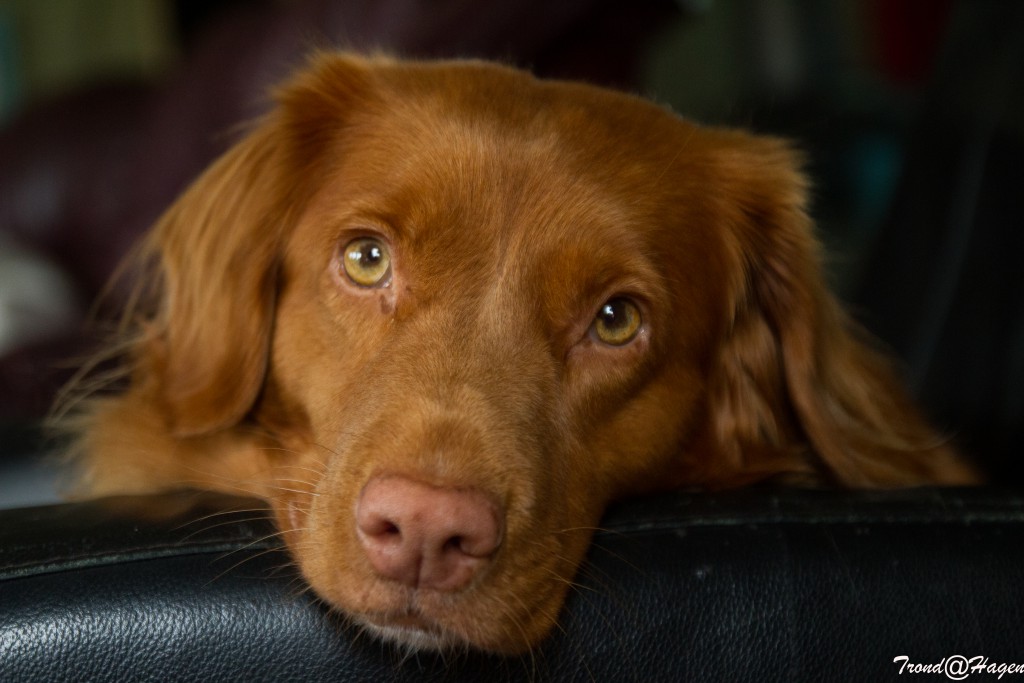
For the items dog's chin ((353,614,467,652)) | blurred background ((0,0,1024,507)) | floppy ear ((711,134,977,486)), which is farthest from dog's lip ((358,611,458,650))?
blurred background ((0,0,1024,507))

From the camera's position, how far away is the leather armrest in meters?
1.25

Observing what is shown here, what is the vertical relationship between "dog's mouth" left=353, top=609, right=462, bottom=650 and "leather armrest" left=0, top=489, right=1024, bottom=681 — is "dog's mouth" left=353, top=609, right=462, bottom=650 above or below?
below

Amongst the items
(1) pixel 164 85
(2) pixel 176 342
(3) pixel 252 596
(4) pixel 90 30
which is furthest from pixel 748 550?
(4) pixel 90 30

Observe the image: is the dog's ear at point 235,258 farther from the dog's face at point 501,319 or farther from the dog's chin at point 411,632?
the dog's chin at point 411,632

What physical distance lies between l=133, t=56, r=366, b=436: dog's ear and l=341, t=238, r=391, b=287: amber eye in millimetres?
237

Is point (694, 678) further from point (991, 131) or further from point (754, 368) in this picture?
point (991, 131)

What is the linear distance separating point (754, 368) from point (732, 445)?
0.17 meters

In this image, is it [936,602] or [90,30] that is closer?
[936,602]

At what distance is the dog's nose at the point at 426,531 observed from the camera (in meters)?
1.36

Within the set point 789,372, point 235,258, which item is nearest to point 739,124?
point 789,372

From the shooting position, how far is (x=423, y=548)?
1361 mm

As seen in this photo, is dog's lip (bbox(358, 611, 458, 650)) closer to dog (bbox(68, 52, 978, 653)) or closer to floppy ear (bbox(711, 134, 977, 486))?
dog (bbox(68, 52, 978, 653))

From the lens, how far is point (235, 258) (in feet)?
6.83

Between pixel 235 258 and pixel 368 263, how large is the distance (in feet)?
1.11
